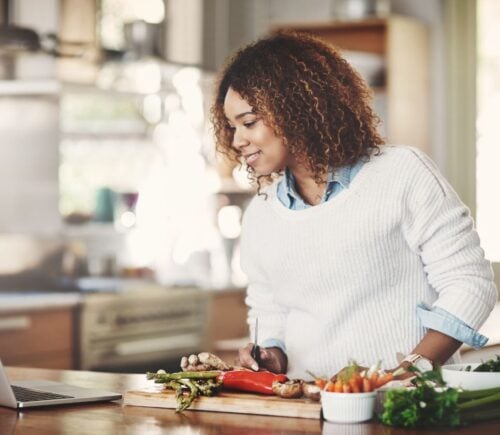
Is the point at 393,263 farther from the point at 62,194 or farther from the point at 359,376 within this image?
the point at 62,194

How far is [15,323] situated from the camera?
430 cm

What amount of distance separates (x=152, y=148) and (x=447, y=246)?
3.73 metres

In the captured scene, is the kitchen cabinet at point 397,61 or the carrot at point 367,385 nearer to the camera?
the carrot at point 367,385

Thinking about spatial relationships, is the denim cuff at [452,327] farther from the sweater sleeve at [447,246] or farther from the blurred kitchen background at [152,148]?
the blurred kitchen background at [152,148]

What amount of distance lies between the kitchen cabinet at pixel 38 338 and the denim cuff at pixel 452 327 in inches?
91.8

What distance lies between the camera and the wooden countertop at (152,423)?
194 cm

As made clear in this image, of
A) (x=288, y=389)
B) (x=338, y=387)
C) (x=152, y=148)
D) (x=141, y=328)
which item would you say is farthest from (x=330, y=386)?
(x=152, y=148)

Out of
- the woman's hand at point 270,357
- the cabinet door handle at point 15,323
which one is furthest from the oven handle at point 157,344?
the woman's hand at point 270,357

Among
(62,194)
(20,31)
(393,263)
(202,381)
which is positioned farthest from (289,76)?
(62,194)

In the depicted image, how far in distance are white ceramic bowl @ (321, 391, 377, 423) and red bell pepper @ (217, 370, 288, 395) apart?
7.5 inches

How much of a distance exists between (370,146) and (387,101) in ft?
13.0

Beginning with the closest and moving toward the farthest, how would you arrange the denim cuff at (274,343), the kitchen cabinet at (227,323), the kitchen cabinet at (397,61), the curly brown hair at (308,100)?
the curly brown hair at (308,100), the denim cuff at (274,343), the kitchen cabinet at (227,323), the kitchen cabinet at (397,61)

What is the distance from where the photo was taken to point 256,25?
6758 mm

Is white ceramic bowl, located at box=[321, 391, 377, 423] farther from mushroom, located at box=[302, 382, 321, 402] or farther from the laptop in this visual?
the laptop
